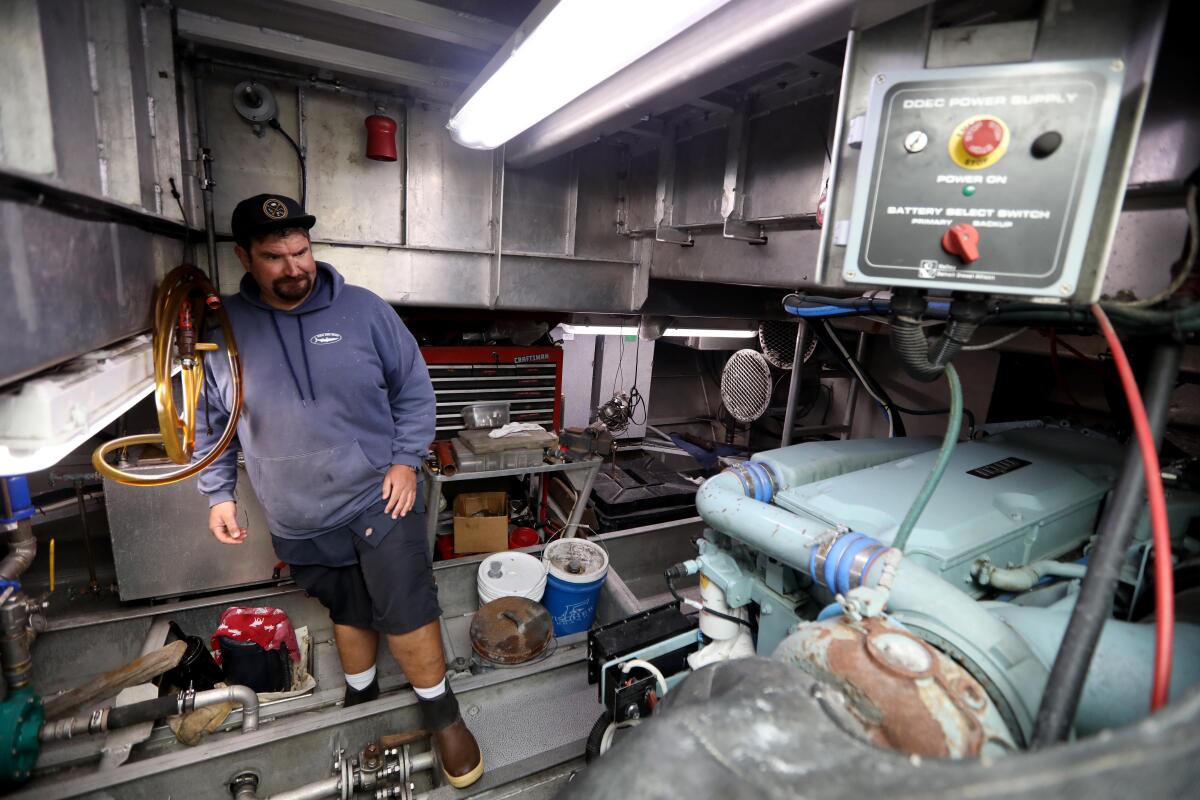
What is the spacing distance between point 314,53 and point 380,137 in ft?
1.33

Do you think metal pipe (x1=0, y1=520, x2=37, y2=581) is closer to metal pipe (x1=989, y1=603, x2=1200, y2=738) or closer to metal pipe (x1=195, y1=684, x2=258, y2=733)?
metal pipe (x1=195, y1=684, x2=258, y2=733)

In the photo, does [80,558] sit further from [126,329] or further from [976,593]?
[976,593]

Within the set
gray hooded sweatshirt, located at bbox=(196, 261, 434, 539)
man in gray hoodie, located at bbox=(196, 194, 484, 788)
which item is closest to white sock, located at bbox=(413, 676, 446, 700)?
man in gray hoodie, located at bbox=(196, 194, 484, 788)

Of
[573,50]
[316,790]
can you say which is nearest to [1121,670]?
[573,50]

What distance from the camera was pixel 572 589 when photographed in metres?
2.66

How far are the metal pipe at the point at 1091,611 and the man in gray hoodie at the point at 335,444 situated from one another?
1.81 metres

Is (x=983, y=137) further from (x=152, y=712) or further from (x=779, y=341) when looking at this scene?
(x=779, y=341)

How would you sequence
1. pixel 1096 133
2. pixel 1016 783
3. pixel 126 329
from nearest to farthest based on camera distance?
pixel 1016 783 < pixel 1096 133 < pixel 126 329

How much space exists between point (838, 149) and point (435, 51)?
6.98 ft

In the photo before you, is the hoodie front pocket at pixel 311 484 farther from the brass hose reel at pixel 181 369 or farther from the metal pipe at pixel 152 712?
the metal pipe at pixel 152 712

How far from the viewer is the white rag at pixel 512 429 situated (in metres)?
3.19

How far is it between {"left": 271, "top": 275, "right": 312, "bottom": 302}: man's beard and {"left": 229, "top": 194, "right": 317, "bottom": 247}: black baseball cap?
15cm

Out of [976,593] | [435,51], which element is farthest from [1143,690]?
[435,51]

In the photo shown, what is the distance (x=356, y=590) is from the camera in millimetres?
1993
